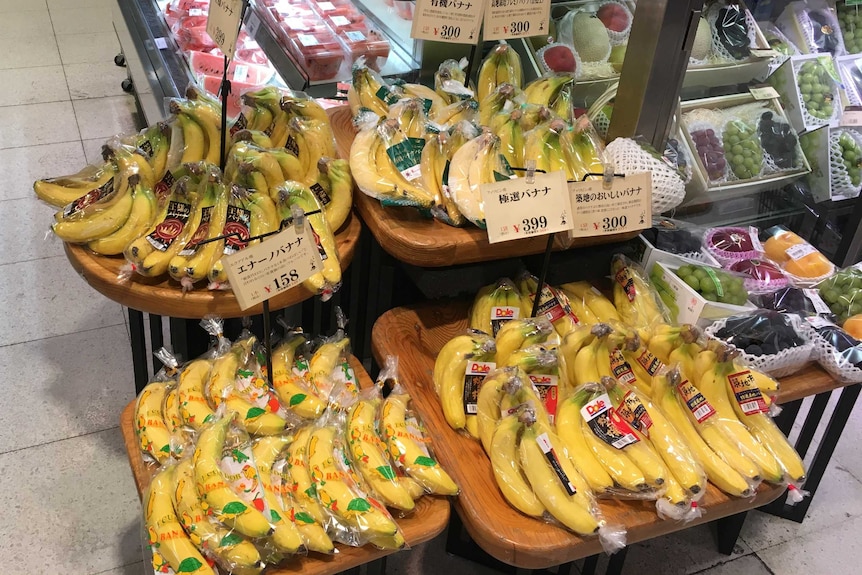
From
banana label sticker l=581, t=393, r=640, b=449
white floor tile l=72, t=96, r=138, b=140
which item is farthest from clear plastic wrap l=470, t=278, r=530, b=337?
white floor tile l=72, t=96, r=138, b=140

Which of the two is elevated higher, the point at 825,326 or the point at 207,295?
the point at 207,295

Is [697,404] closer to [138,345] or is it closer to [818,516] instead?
[818,516]

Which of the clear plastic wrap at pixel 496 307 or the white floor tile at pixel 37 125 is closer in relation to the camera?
the clear plastic wrap at pixel 496 307

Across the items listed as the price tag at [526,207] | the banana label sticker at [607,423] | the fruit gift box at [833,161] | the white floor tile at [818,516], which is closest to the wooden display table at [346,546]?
the banana label sticker at [607,423]

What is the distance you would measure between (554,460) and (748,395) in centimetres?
50

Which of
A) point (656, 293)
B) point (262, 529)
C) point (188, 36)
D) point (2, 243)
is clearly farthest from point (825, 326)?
point (2, 243)

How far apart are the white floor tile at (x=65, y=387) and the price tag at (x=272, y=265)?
1422 mm

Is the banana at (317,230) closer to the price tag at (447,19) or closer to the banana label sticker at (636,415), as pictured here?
the price tag at (447,19)

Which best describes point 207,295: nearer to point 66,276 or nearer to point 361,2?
point 66,276

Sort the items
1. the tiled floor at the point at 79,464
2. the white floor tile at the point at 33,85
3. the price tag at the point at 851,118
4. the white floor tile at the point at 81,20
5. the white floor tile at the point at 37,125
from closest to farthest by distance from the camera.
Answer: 1. the tiled floor at the point at 79,464
2. the price tag at the point at 851,118
3. the white floor tile at the point at 37,125
4. the white floor tile at the point at 33,85
5. the white floor tile at the point at 81,20

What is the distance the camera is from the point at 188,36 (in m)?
3.22

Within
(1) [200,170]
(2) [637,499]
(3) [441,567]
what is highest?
(1) [200,170]

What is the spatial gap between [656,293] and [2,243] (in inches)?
111

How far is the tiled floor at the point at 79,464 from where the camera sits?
220cm
